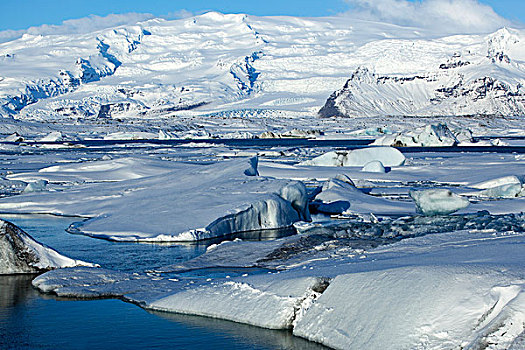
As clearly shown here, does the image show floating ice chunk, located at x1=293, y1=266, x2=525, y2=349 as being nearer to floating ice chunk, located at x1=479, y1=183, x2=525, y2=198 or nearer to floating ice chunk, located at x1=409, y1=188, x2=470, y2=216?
floating ice chunk, located at x1=409, y1=188, x2=470, y2=216

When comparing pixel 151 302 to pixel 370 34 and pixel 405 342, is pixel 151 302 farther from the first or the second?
pixel 370 34

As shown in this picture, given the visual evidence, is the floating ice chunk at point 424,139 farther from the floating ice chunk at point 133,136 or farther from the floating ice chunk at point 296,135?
the floating ice chunk at point 133,136

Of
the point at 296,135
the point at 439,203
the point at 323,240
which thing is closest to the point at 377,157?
the point at 439,203

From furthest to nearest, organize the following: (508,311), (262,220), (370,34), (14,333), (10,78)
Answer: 1. (370,34)
2. (10,78)
3. (262,220)
4. (14,333)
5. (508,311)

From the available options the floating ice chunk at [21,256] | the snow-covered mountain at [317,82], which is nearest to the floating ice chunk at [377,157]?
the floating ice chunk at [21,256]

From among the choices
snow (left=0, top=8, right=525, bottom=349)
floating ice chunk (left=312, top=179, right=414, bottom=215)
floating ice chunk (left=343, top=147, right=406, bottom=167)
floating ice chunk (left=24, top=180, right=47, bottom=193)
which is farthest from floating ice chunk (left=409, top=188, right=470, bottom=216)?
floating ice chunk (left=343, top=147, right=406, bottom=167)

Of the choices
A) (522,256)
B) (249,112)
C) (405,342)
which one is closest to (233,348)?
(405,342)
